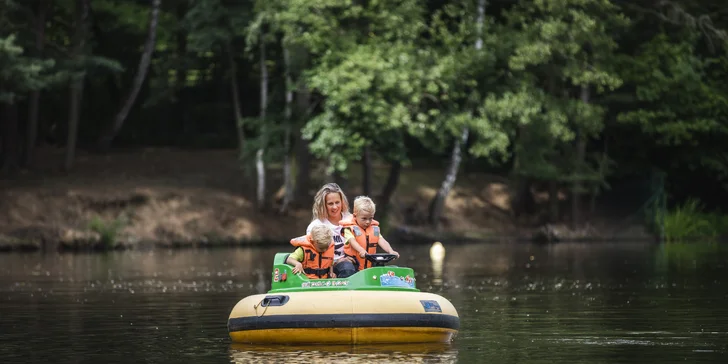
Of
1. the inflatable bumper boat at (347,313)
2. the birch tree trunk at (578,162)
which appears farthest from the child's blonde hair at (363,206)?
the birch tree trunk at (578,162)

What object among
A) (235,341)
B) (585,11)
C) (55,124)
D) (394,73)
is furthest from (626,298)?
(55,124)

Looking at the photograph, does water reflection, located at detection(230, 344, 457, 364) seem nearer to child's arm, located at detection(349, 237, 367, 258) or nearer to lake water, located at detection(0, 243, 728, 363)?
lake water, located at detection(0, 243, 728, 363)

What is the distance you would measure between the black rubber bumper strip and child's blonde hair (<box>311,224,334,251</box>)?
107cm

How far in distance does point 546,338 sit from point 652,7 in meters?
36.3

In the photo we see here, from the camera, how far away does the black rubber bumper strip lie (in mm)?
15773

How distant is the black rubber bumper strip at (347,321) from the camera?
15.8 m

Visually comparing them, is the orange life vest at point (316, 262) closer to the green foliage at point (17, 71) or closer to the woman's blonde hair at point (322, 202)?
the woman's blonde hair at point (322, 202)

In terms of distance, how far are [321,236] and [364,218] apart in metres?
0.77

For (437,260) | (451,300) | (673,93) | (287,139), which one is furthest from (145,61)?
(451,300)

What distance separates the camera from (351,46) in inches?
1721

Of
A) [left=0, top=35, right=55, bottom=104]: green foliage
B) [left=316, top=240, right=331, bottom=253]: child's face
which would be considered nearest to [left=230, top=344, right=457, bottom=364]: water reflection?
[left=316, top=240, right=331, bottom=253]: child's face

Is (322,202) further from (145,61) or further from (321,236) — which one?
(145,61)

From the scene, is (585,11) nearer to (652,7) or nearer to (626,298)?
(652,7)

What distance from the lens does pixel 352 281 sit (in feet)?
53.6
